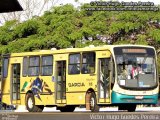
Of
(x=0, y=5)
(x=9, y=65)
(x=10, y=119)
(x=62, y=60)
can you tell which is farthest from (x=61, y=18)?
(x=0, y=5)

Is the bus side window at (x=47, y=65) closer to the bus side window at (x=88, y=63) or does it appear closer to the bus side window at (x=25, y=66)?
the bus side window at (x=25, y=66)

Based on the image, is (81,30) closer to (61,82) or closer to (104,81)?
(61,82)

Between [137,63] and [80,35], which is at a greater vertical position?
[80,35]

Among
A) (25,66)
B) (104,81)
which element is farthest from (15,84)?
(104,81)

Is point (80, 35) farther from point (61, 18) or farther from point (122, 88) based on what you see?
point (122, 88)

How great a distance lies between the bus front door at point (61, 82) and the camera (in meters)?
26.4

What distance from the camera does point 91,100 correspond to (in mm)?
24391

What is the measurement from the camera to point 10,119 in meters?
14.4

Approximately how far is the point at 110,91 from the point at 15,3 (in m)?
13.4

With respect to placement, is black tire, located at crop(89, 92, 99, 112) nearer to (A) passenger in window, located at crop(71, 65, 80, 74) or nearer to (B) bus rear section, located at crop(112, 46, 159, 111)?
(B) bus rear section, located at crop(112, 46, 159, 111)

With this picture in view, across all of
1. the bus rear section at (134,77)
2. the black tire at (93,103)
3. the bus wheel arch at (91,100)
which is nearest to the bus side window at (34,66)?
the bus wheel arch at (91,100)

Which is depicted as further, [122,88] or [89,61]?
[89,61]

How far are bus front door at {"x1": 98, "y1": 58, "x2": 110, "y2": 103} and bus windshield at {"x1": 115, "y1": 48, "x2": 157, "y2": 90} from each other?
0.54 m

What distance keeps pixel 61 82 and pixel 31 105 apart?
6.85ft
